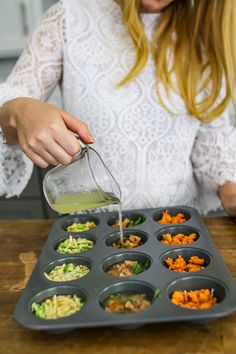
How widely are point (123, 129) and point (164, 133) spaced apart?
123 millimetres

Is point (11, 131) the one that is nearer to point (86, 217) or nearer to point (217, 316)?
point (86, 217)

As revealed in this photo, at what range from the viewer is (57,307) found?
29.5 inches

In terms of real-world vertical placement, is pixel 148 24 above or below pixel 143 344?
above

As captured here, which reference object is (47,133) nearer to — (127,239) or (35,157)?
(35,157)

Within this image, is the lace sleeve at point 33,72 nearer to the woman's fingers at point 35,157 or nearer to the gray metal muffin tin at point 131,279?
the gray metal muffin tin at point 131,279

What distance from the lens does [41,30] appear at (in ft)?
4.00

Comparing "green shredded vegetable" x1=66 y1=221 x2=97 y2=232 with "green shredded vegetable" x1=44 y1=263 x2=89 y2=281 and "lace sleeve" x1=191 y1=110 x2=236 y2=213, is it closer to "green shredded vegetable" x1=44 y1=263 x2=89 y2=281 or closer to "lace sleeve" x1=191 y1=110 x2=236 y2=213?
"green shredded vegetable" x1=44 y1=263 x2=89 y2=281

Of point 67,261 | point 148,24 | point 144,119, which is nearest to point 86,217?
point 67,261

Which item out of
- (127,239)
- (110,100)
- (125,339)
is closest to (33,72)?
(110,100)

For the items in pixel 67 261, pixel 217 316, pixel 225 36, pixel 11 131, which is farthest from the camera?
pixel 225 36

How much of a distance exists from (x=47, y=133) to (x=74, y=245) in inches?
10.9

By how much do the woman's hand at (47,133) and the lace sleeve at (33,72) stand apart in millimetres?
278

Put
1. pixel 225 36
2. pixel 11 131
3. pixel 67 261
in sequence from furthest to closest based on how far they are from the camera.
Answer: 1. pixel 225 36
2. pixel 11 131
3. pixel 67 261

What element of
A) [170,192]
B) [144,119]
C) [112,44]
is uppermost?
[112,44]
